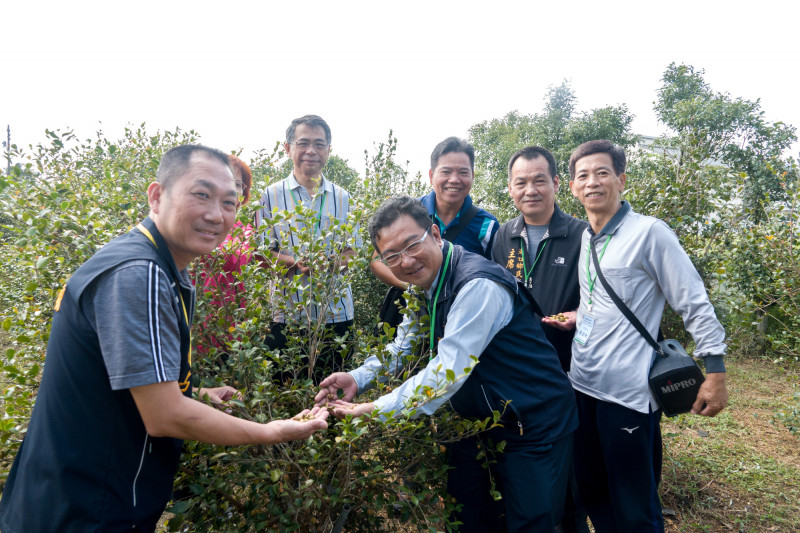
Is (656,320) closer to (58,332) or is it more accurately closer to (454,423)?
(454,423)

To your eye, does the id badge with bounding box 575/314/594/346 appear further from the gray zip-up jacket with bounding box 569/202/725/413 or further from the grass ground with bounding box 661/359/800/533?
the grass ground with bounding box 661/359/800/533

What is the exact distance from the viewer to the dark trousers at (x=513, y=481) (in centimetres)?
225

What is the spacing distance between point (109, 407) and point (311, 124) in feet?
8.82

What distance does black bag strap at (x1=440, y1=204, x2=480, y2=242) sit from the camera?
3.49 m

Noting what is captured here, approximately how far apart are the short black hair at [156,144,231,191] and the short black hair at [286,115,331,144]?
2076 millimetres

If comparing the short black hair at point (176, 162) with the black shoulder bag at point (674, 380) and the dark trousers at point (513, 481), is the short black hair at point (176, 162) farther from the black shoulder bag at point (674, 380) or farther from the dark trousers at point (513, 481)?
the black shoulder bag at point (674, 380)

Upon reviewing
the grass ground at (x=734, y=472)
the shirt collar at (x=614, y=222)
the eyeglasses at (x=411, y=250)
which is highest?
the shirt collar at (x=614, y=222)

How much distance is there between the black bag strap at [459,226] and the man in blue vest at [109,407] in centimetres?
223

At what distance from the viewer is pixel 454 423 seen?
2.30 metres

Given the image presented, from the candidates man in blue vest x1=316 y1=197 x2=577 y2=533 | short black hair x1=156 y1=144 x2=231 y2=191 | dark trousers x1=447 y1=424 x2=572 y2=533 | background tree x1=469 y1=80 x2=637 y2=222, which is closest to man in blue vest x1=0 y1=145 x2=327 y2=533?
short black hair x1=156 y1=144 x2=231 y2=191

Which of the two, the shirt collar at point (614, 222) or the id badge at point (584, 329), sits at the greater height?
the shirt collar at point (614, 222)

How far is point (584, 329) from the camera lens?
286 cm

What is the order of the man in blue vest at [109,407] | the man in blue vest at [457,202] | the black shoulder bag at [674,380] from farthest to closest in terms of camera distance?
1. the man in blue vest at [457,202]
2. the black shoulder bag at [674,380]
3. the man in blue vest at [109,407]

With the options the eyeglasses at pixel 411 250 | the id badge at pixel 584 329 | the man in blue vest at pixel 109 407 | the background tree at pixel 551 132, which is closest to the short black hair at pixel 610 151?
the id badge at pixel 584 329
